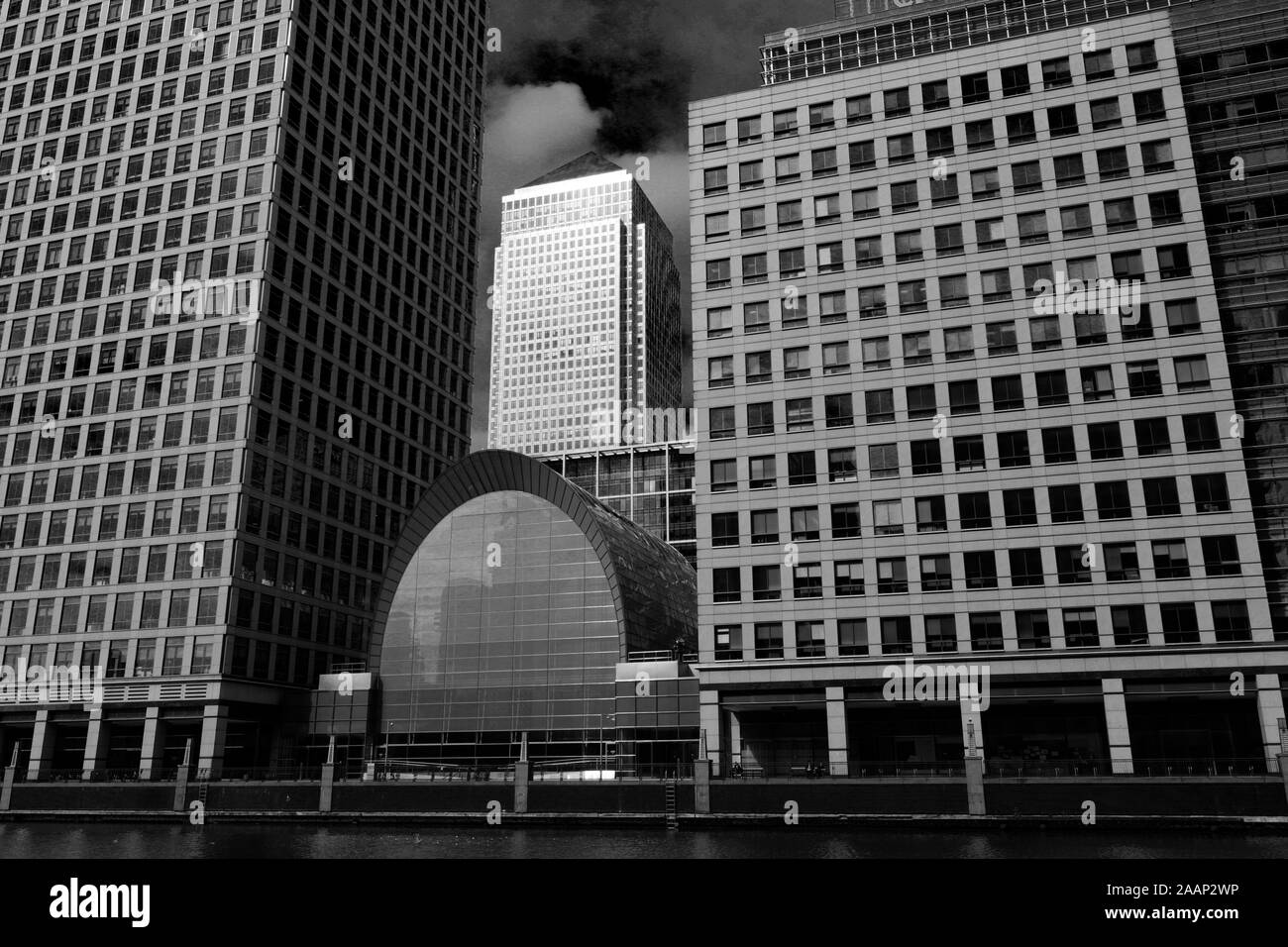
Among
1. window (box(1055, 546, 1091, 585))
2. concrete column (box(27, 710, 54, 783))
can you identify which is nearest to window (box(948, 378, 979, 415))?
window (box(1055, 546, 1091, 585))

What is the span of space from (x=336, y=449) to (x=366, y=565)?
1238cm

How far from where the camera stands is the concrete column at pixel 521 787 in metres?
62.4

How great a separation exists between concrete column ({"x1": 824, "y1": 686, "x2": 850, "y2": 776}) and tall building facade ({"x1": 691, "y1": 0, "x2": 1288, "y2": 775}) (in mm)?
143

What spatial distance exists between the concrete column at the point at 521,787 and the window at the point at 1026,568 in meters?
32.5

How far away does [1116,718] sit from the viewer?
211ft

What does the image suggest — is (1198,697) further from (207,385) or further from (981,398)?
(207,385)

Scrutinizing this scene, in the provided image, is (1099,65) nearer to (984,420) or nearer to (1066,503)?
(984,420)

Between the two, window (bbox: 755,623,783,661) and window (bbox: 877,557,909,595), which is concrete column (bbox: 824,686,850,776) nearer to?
window (bbox: 755,623,783,661)

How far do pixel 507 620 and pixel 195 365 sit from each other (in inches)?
1448

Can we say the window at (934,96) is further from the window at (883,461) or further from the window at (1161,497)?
the window at (1161,497)

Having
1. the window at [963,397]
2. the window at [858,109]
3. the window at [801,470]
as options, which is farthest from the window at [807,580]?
the window at [858,109]

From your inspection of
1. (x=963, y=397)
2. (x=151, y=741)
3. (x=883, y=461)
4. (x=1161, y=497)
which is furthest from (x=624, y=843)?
(x=151, y=741)

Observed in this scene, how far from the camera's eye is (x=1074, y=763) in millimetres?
57406
